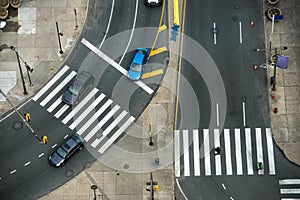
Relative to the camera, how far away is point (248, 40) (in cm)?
10238

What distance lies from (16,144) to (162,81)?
771 inches

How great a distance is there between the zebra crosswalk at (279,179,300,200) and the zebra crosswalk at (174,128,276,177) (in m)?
1.80

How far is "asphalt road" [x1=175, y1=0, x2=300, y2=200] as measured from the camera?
93.9 metres

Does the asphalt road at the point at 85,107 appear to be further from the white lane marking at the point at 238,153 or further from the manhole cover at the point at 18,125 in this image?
the white lane marking at the point at 238,153

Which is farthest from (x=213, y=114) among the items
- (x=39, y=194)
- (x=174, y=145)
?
(x=39, y=194)

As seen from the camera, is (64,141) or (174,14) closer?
(64,141)

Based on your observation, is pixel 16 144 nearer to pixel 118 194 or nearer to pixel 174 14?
pixel 118 194

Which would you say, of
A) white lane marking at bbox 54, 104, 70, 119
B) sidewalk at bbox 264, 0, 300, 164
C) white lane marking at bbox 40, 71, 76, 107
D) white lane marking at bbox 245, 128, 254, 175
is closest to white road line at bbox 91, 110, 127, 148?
white lane marking at bbox 54, 104, 70, 119

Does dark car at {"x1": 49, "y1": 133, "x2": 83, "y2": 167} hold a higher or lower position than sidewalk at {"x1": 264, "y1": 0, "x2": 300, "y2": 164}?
lower

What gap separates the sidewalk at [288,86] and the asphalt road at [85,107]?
14826 mm

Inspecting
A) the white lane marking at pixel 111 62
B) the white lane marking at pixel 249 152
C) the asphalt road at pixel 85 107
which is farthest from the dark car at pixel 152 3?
the white lane marking at pixel 249 152

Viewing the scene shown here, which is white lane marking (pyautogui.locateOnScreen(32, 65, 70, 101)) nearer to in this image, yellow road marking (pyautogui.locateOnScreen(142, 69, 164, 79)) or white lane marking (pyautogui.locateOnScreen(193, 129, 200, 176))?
yellow road marking (pyautogui.locateOnScreen(142, 69, 164, 79))

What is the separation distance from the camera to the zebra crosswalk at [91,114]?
97.2 m

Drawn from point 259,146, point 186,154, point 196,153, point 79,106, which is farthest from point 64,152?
point 259,146
